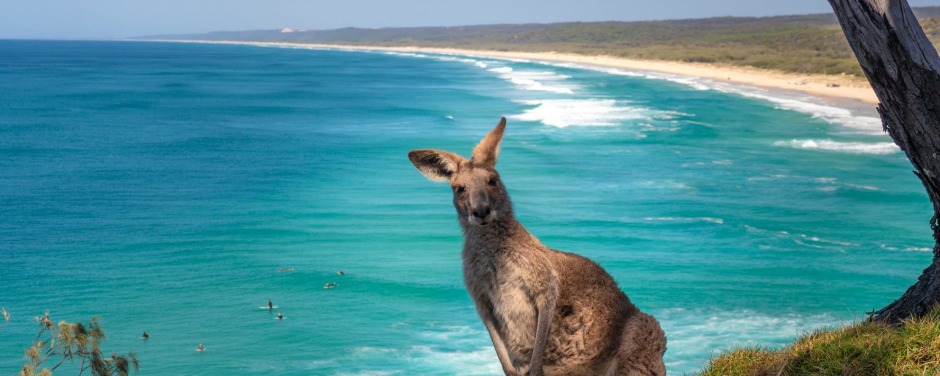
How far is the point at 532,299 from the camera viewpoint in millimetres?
4367

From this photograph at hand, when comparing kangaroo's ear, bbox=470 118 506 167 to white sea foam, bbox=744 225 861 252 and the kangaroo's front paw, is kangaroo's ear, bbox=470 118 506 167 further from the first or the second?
white sea foam, bbox=744 225 861 252

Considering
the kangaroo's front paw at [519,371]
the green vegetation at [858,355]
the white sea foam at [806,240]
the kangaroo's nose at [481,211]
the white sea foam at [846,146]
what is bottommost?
the white sea foam at [806,240]

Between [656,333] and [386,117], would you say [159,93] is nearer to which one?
[386,117]

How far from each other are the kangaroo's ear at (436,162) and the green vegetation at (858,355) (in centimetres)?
244

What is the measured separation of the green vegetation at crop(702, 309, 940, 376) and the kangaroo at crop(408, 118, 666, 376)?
156 centimetres

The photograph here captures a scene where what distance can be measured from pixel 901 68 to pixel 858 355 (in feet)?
5.43

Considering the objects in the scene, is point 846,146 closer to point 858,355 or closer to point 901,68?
point 858,355

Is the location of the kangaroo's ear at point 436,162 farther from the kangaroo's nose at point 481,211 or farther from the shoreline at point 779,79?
the shoreline at point 779,79

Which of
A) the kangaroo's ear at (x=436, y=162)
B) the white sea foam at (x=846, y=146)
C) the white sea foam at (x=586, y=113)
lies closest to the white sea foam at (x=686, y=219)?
the white sea foam at (x=846, y=146)

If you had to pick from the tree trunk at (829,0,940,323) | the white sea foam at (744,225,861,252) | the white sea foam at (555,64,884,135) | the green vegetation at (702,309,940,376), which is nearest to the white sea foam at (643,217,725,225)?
the white sea foam at (744,225,861,252)

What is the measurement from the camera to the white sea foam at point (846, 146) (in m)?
28.9

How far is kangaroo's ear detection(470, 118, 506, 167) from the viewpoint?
14.1 feet

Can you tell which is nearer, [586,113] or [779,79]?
[586,113]

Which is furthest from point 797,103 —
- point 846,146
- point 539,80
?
point 539,80
